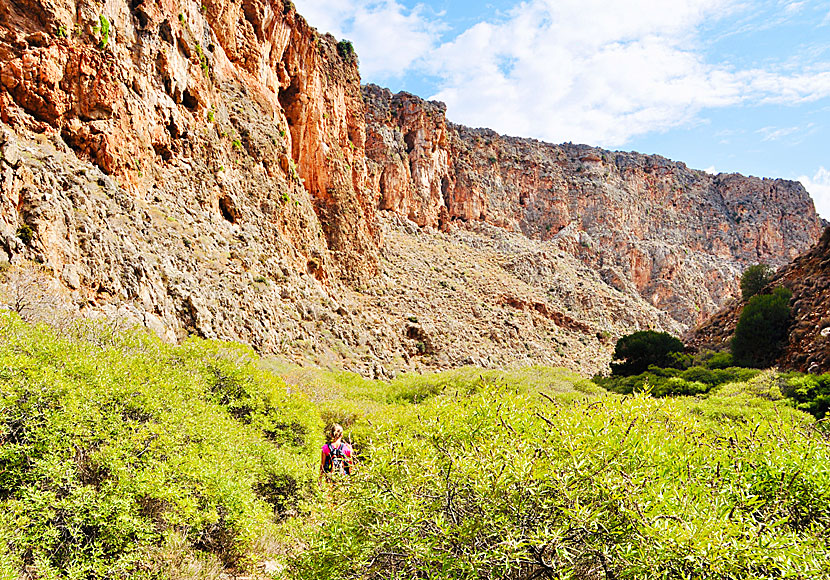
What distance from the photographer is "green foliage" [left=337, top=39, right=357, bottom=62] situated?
4291 centimetres

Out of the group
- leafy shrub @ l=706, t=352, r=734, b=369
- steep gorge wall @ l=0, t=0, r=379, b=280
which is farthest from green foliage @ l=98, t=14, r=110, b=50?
leafy shrub @ l=706, t=352, r=734, b=369

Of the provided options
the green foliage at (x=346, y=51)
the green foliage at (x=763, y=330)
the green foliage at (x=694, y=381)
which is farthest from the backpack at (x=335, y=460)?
the green foliage at (x=346, y=51)

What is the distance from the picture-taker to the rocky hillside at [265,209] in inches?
588

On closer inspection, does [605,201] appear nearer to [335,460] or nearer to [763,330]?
[763,330]

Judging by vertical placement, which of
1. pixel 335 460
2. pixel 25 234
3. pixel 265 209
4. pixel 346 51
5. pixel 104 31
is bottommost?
pixel 335 460

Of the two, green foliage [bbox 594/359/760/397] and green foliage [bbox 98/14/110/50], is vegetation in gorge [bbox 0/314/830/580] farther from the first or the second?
green foliage [bbox 594/359/760/397]

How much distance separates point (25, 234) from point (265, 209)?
15.0 metres

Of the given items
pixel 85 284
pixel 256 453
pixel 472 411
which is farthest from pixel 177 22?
pixel 472 411

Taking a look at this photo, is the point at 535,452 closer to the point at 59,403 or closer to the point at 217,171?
the point at 59,403

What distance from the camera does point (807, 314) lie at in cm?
2222

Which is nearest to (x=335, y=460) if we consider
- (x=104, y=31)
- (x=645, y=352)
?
(x=104, y=31)

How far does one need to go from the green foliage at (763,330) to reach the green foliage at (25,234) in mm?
30273

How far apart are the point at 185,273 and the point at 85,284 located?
4.85 metres

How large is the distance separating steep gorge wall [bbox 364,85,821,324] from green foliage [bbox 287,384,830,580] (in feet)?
165
